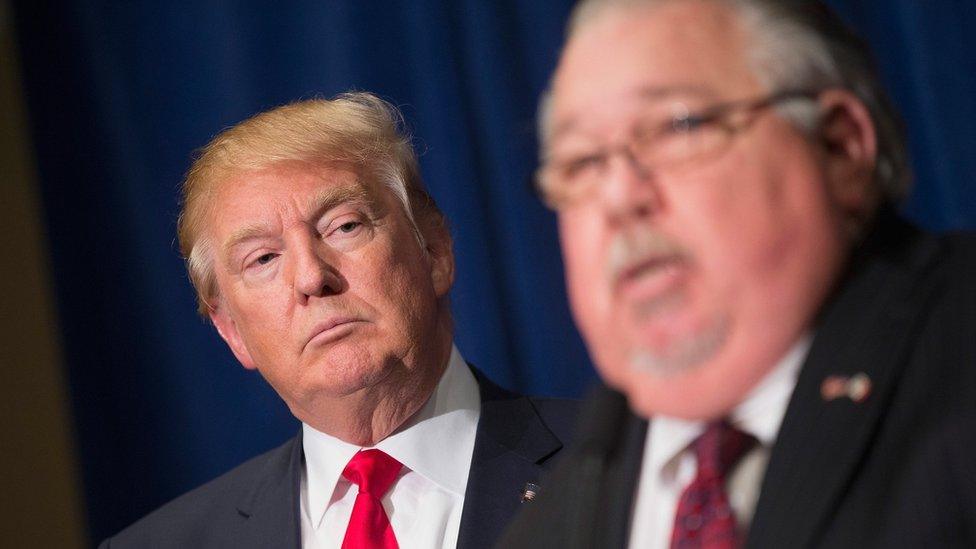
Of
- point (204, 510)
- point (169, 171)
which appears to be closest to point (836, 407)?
point (204, 510)

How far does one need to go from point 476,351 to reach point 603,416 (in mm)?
1405

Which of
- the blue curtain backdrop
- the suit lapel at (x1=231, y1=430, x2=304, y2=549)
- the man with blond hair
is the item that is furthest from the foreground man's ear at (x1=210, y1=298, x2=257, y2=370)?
the blue curtain backdrop

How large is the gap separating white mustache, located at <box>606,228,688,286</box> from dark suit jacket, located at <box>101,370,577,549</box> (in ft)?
2.80

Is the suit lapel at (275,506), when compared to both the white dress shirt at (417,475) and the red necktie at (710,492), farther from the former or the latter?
the red necktie at (710,492)

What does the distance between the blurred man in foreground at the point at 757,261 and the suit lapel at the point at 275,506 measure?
98 cm

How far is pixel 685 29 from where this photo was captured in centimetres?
75

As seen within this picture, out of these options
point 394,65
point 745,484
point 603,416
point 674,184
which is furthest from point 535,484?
point 394,65

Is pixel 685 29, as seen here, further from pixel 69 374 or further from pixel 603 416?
pixel 69 374

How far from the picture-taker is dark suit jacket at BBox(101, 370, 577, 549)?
5.09 ft

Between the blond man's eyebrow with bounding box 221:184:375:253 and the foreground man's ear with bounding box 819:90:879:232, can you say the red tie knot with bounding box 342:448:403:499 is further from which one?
the foreground man's ear with bounding box 819:90:879:232

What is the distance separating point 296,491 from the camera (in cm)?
171

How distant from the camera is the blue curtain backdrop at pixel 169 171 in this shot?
2314 mm

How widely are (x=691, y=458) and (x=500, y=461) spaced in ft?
2.65

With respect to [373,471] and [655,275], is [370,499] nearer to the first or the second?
[373,471]
